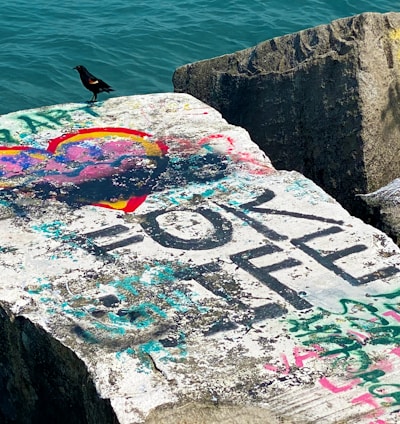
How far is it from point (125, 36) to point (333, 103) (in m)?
5.55

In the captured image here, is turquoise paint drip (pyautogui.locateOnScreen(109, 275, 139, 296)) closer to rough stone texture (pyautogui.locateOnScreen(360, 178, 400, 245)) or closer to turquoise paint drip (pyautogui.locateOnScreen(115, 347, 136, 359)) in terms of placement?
turquoise paint drip (pyautogui.locateOnScreen(115, 347, 136, 359))

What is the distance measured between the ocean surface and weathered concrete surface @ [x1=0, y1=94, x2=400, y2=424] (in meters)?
3.92

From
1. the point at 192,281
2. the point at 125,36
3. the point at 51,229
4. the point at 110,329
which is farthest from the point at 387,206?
the point at 125,36

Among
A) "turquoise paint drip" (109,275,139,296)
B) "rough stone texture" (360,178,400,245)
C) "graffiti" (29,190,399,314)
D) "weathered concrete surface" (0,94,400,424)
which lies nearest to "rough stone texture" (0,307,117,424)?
"weathered concrete surface" (0,94,400,424)

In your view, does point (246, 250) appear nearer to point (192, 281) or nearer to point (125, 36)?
point (192, 281)

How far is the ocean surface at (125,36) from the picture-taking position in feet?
30.1

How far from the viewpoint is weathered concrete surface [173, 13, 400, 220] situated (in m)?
5.04

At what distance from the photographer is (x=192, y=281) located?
151 inches

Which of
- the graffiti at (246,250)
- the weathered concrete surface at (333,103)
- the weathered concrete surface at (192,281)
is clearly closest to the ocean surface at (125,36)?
the weathered concrete surface at (333,103)

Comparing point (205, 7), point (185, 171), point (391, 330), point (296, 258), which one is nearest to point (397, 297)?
point (391, 330)

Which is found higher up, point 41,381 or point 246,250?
point 246,250

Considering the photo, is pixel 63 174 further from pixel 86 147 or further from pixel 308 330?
pixel 308 330

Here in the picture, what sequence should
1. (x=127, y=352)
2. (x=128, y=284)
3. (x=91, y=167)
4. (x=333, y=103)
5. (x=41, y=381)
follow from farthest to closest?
1. (x=333, y=103)
2. (x=91, y=167)
3. (x=128, y=284)
4. (x=41, y=381)
5. (x=127, y=352)

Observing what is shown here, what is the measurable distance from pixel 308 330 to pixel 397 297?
441 millimetres
